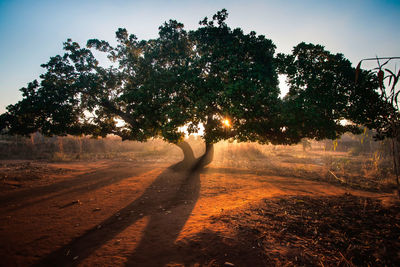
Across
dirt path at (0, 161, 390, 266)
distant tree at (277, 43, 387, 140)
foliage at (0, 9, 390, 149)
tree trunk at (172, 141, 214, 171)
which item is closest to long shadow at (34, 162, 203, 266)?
dirt path at (0, 161, 390, 266)

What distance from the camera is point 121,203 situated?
620cm

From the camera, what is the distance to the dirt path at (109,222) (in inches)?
120

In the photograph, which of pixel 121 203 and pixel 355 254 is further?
pixel 121 203

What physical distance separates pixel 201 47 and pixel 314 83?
18.3 feet

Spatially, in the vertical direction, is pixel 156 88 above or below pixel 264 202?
above

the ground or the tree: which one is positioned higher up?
the tree

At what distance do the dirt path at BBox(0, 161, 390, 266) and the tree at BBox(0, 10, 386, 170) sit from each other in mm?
3077

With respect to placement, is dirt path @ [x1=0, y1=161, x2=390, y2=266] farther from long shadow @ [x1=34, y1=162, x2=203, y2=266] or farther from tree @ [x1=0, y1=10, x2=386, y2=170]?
tree @ [x1=0, y1=10, x2=386, y2=170]

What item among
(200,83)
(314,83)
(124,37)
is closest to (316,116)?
(314,83)

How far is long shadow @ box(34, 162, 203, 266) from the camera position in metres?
3.19

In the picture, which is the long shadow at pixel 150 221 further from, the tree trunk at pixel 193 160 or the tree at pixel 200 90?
the tree trunk at pixel 193 160

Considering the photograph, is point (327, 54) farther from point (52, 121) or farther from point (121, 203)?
point (52, 121)

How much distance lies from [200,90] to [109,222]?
5850 mm

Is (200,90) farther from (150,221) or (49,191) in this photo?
(49,191)
